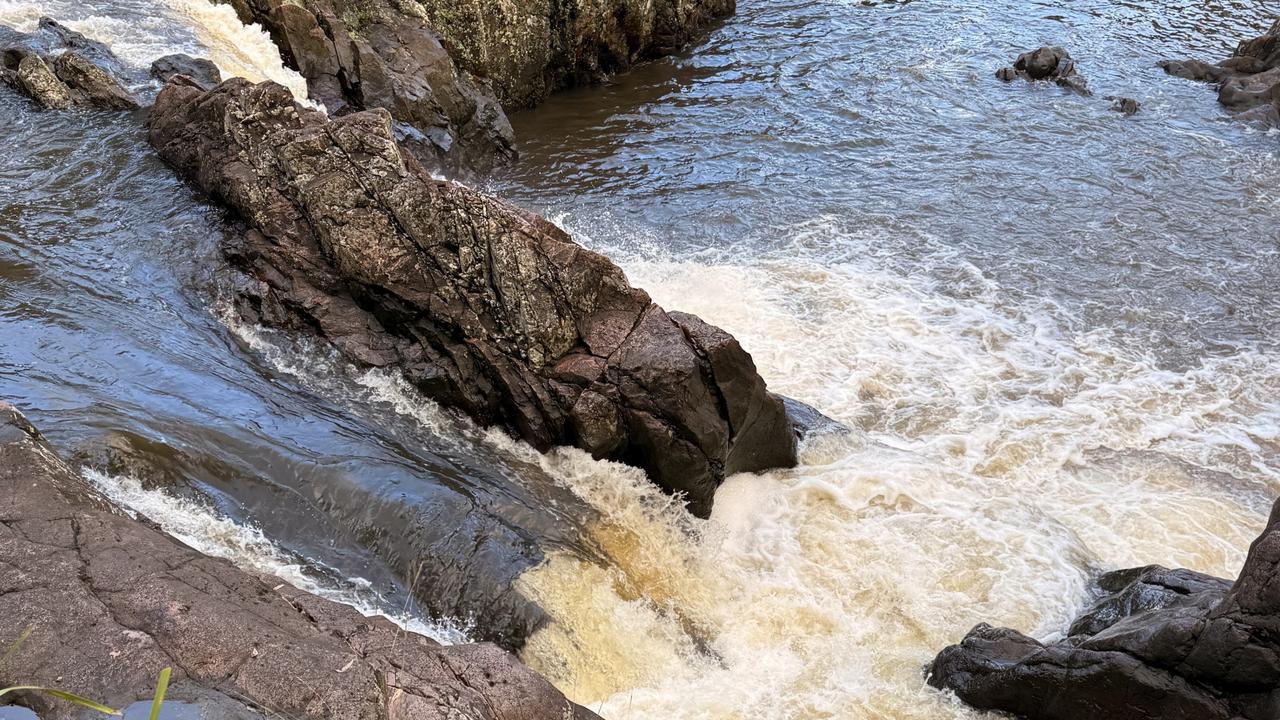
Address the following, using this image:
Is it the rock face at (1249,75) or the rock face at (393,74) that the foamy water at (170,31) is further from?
the rock face at (1249,75)

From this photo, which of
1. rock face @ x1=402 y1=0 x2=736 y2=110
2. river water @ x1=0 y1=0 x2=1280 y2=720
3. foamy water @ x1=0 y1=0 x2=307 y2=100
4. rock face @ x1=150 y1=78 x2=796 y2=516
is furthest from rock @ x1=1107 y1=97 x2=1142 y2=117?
foamy water @ x1=0 y1=0 x2=307 y2=100

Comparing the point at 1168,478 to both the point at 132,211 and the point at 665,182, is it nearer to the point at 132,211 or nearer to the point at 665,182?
the point at 665,182

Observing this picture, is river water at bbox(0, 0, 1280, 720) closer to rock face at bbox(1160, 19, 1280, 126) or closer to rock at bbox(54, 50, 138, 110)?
rock at bbox(54, 50, 138, 110)

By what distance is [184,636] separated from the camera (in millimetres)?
4555

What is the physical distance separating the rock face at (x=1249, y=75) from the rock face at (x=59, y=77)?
17652 mm

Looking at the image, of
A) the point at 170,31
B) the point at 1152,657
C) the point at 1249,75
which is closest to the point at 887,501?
the point at 1152,657

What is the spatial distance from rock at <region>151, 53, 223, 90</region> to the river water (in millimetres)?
871

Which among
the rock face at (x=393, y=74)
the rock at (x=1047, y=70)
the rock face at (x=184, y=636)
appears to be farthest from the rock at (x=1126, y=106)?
the rock face at (x=184, y=636)

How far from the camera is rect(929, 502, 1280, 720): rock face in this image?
5445 mm

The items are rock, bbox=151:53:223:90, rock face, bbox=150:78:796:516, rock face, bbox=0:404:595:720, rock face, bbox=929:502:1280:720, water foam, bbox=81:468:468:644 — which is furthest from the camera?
rock, bbox=151:53:223:90

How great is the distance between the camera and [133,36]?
13.8 metres

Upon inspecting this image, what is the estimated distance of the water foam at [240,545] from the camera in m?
6.18

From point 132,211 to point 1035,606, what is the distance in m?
9.22

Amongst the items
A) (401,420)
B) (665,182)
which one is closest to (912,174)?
(665,182)
